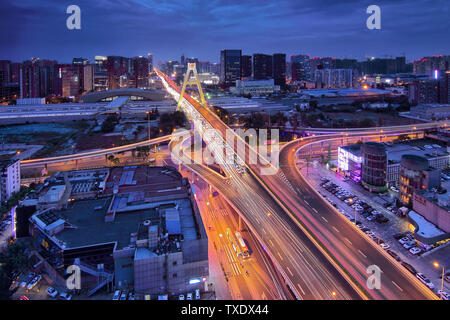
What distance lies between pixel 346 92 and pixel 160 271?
22.7 metres

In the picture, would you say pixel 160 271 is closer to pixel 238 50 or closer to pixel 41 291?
pixel 41 291

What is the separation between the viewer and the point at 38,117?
1387cm

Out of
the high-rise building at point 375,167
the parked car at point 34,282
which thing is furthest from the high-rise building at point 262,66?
the parked car at point 34,282

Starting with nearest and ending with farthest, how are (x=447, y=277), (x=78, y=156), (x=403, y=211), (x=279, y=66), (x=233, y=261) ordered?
(x=447, y=277)
(x=233, y=261)
(x=403, y=211)
(x=78, y=156)
(x=279, y=66)

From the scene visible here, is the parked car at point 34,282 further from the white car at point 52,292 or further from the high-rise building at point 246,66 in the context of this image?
the high-rise building at point 246,66

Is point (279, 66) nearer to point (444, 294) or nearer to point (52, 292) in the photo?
point (444, 294)

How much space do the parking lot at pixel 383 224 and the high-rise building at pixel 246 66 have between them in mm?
24812

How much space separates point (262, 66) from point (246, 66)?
1.88 m

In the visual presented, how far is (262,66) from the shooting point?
29.8 metres

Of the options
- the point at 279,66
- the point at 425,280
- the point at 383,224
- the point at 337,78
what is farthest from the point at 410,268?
the point at 279,66

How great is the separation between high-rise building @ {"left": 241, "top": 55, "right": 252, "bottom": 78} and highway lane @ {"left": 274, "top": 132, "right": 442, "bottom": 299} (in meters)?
26.6

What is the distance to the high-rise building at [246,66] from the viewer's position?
30.5 m

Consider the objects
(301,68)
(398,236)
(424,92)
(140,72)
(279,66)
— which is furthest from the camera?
(301,68)
